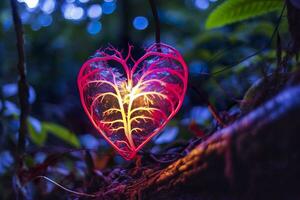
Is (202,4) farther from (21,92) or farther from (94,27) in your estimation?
(21,92)

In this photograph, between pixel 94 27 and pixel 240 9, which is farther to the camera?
pixel 94 27

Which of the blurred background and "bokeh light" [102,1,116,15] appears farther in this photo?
"bokeh light" [102,1,116,15]

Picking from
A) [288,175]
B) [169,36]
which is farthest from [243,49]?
[288,175]

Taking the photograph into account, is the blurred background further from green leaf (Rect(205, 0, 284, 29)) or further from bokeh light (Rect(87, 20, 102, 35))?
green leaf (Rect(205, 0, 284, 29))

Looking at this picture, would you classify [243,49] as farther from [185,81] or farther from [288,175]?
[288,175]

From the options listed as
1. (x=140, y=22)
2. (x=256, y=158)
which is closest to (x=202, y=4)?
(x=140, y=22)

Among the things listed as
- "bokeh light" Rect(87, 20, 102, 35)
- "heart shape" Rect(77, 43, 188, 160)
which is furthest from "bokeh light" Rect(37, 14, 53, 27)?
"heart shape" Rect(77, 43, 188, 160)
